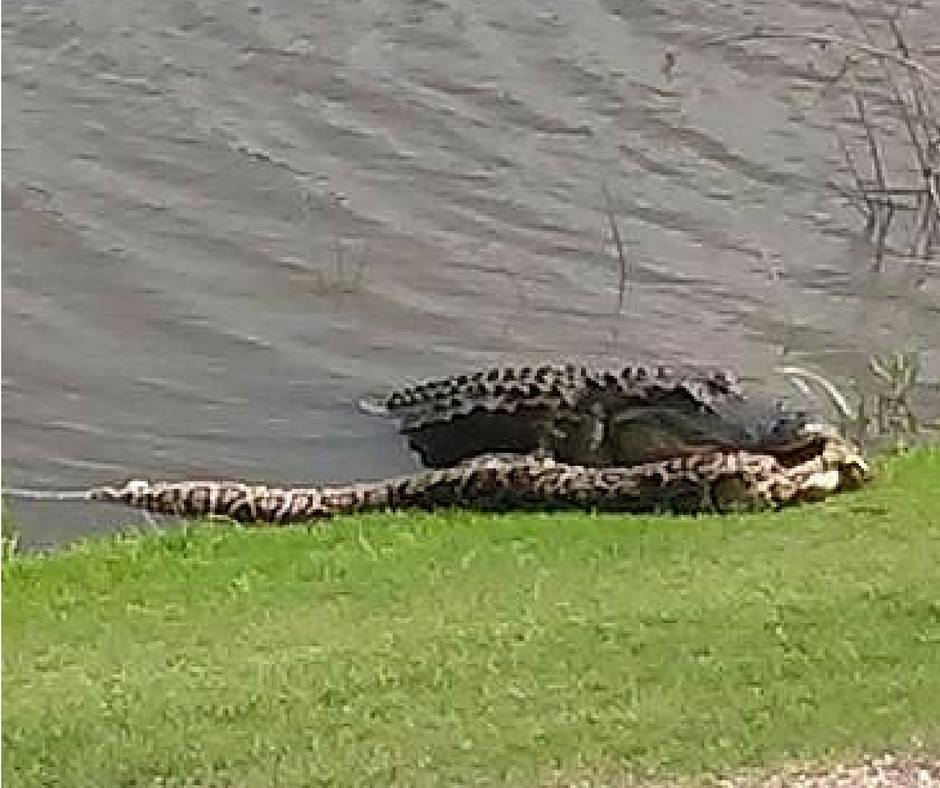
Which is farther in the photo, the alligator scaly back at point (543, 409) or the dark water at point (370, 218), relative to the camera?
the dark water at point (370, 218)

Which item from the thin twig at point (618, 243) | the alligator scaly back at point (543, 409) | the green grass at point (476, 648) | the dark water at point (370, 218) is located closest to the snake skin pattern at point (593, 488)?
the green grass at point (476, 648)

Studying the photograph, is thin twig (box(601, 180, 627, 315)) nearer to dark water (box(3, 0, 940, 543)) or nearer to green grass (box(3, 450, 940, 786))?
dark water (box(3, 0, 940, 543))

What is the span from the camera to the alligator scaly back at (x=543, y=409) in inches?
329

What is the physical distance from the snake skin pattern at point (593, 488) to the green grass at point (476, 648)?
11.1 inches

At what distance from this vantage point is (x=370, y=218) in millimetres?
10156

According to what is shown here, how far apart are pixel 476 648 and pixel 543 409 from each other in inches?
142

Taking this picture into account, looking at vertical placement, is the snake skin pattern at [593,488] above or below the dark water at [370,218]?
above

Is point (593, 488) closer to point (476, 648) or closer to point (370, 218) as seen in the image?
point (476, 648)

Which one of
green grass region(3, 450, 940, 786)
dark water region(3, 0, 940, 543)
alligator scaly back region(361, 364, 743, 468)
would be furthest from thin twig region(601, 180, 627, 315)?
green grass region(3, 450, 940, 786)

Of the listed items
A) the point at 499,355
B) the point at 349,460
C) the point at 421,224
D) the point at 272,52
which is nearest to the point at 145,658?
the point at 349,460

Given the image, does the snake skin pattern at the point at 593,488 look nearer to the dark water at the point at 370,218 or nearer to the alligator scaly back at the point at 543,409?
the dark water at the point at 370,218

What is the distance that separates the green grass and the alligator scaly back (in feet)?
6.86

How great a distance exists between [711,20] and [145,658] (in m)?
8.10

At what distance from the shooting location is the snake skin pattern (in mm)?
6531
